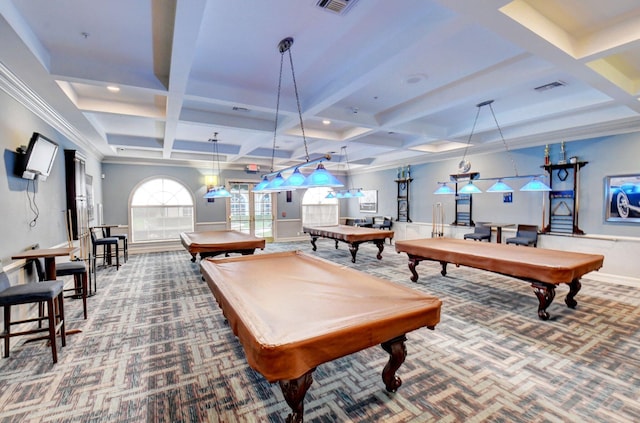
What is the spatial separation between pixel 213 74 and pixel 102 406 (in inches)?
126

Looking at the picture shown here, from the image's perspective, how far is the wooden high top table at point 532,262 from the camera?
317 centimetres

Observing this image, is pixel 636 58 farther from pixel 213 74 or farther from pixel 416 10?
pixel 213 74

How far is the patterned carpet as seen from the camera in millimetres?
1956

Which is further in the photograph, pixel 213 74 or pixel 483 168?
pixel 483 168

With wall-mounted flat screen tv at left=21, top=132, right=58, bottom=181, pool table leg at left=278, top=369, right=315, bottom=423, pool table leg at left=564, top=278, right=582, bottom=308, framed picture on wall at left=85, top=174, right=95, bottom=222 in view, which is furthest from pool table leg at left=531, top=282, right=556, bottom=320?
framed picture on wall at left=85, top=174, right=95, bottom=222

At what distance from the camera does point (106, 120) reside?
505cm

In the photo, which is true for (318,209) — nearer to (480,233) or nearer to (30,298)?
(480,233)

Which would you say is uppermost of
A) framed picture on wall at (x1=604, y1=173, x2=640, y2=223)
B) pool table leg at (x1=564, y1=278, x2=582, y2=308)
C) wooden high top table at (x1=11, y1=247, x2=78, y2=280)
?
framed picture on wall at (x1=604, y1=173, x2=640, y2=223)

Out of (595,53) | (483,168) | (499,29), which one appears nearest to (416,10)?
(499,29)

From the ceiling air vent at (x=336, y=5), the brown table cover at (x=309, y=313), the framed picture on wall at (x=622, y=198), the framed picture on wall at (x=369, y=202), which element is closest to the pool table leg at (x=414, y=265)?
the brown table cover at (x=309, y=313)

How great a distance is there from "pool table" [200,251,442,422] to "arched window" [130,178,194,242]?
6786mm

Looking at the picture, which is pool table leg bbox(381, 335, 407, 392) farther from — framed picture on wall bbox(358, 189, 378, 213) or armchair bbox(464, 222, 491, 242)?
framed picture on wall bbox(358, 189, 378, 213)

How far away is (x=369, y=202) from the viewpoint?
10.6m

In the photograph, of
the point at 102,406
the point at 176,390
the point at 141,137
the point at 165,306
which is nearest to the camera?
the point at 102,406
